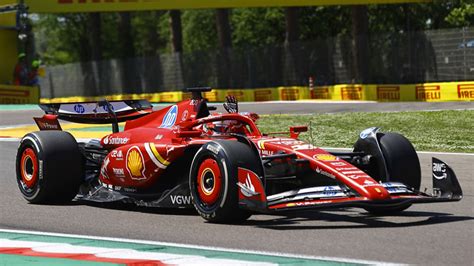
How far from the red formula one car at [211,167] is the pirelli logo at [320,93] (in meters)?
25.9

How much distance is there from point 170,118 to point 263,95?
94.4 ft

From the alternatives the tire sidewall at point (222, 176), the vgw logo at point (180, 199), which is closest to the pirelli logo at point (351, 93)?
the vgw logo at point (180, 199)

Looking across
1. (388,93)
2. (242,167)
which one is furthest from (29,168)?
(388,93)

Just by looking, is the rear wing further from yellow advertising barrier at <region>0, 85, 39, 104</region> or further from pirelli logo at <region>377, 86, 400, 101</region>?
yellow advertising barrier at <region>0, 85, 39, 104</region>

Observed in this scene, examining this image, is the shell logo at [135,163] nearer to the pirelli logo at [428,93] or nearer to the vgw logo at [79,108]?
the vgw logo at [79,108]

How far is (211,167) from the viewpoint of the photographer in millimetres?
8297

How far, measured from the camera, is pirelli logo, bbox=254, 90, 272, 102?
126ft

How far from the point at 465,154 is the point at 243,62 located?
27.7 meters

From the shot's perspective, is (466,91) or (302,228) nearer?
(302,228)

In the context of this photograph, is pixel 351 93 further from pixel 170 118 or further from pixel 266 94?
pixel 170 118

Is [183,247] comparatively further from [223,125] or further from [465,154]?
[465,154]

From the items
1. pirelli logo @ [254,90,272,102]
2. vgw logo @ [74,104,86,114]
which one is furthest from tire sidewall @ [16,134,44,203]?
pirelli logo @ [254,90,272,102]

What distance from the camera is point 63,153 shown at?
9812mm

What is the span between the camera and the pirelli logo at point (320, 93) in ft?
120
